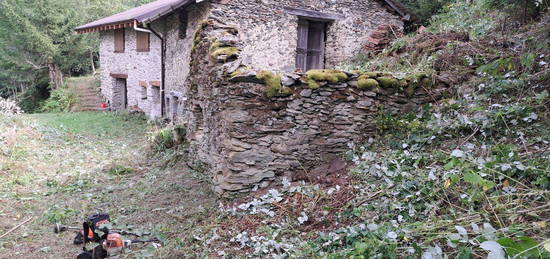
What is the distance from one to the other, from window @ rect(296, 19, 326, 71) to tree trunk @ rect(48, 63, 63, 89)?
18453 millimetres

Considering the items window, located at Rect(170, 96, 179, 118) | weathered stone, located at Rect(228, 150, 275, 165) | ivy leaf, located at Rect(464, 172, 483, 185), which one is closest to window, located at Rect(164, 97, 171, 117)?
window, located at Rect(170, 96, 179, 118)

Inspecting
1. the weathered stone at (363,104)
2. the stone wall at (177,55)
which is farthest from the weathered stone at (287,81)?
the stone wall at (177,55)

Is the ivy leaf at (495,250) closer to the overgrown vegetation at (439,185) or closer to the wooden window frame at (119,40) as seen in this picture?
the overgrown vegetation at (439,185)

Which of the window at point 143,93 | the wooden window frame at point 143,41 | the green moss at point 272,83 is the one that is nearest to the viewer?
the green moss at point 272,83

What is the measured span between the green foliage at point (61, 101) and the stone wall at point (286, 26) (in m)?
14.3

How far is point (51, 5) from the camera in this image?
21.8 m

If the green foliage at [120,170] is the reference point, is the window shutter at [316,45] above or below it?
above

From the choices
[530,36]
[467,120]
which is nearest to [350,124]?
[467,120]

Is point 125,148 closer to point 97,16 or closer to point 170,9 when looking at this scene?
point 170,9

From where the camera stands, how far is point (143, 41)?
47.9 ft

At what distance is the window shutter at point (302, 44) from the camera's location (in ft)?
36.1

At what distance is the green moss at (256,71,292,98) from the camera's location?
470 centimetres

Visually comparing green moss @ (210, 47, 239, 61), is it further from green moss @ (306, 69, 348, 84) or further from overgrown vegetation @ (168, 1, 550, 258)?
overgrown vegetation @ (168, 1, 550, 258)

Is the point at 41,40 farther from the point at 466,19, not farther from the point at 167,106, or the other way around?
the point at 466,19
